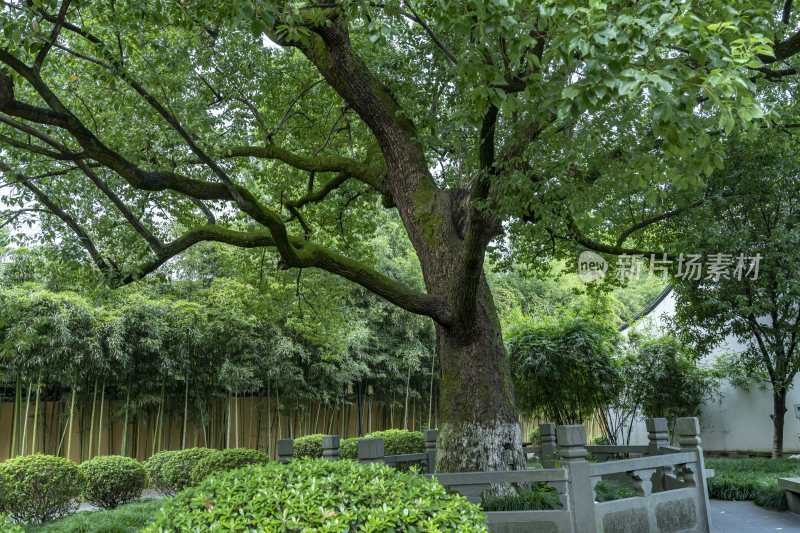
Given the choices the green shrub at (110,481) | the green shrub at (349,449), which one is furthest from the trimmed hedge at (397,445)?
the green shrub at (110,481)

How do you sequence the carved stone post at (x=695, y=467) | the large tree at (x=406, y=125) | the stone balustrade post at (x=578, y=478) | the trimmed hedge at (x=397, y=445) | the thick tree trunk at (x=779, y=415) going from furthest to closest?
1. the trimmed hedge at (x=397, y=445)
2. the thick tree trunk at (x=779, y=415)
3. the carved stone post at (x=695, y=467)
4. the stone balustrade post at (x=578, y=478)
5. the large tree at (x=406, y=125)

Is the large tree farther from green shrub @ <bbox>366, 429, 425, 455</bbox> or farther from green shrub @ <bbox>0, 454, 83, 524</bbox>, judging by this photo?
green shrub @ <bbox>366, 429, 425, 455</bbox>

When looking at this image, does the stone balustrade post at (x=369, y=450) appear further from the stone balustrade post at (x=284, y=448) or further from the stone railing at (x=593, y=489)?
the stone balustrade post at (x=284, y=448)

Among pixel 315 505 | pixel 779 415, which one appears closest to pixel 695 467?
pixel 315 505

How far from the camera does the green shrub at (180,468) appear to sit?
9391 millimetres

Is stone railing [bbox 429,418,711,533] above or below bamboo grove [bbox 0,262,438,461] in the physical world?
below

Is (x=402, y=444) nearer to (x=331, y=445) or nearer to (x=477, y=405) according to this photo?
(x=331, y=445)

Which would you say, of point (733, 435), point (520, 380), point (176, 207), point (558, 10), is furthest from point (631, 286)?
point (558, 10)

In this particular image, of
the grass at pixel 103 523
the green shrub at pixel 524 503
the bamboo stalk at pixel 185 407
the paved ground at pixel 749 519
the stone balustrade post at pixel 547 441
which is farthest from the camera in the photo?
the bamboo stalk at pixel 185 407

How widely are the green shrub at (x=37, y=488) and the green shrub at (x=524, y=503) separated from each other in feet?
18.3

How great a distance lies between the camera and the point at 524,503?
190 inches

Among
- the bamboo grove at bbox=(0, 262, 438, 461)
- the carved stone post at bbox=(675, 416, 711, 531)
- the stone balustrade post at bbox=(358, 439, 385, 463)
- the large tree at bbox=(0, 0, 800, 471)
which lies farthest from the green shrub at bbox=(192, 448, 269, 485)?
the carved stone post at bbox=(675, 416, 711, 531)

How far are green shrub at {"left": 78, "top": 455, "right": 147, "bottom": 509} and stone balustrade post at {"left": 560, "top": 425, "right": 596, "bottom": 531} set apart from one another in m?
6.65

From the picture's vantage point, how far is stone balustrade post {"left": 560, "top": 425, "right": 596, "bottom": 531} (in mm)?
4430
